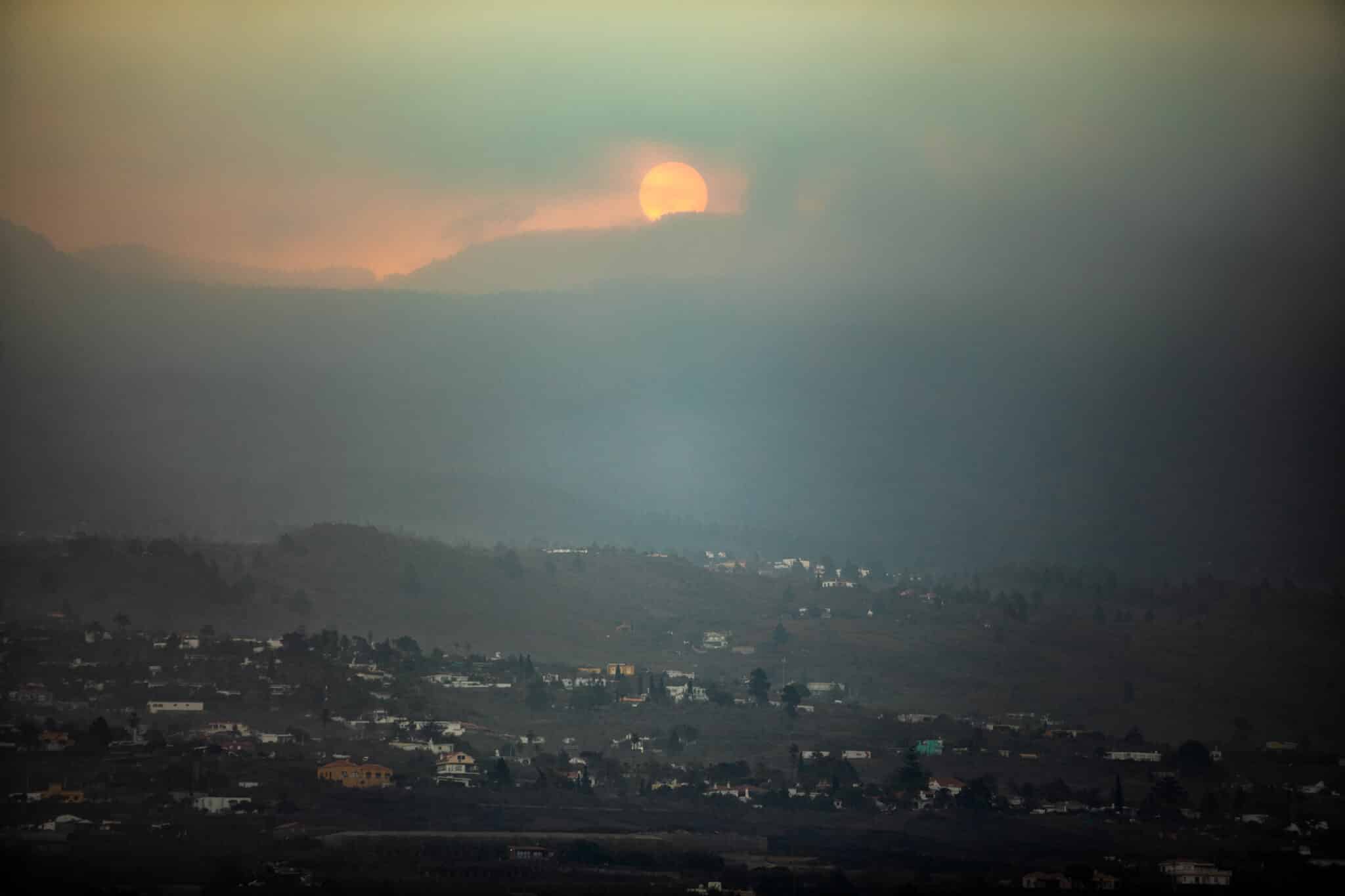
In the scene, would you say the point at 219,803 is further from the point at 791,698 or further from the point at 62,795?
the point at 791,698

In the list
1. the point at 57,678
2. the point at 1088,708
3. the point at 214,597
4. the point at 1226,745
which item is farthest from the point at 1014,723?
the point at 57,678

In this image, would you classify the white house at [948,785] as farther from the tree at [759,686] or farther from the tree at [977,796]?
the tree at [759,686]

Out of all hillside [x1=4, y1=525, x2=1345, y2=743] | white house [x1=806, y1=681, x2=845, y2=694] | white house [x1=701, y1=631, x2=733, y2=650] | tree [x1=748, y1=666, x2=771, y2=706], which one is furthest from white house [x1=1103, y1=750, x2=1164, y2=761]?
white house [x1=701, y1=631, x2=733, y2=650]

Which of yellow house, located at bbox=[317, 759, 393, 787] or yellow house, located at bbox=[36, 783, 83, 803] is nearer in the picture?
yellow house, located at bbox=[36, 783, 83, 803]

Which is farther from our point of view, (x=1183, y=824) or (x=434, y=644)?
(x=434, y=644)

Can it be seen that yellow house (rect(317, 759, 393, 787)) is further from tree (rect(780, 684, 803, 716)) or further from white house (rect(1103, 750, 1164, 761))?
white house (rect(1103, 750, 1164, 761))

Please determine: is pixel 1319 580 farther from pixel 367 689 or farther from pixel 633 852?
pixel 367 689

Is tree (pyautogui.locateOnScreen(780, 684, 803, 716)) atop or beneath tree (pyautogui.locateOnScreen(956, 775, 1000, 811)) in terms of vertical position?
atop
